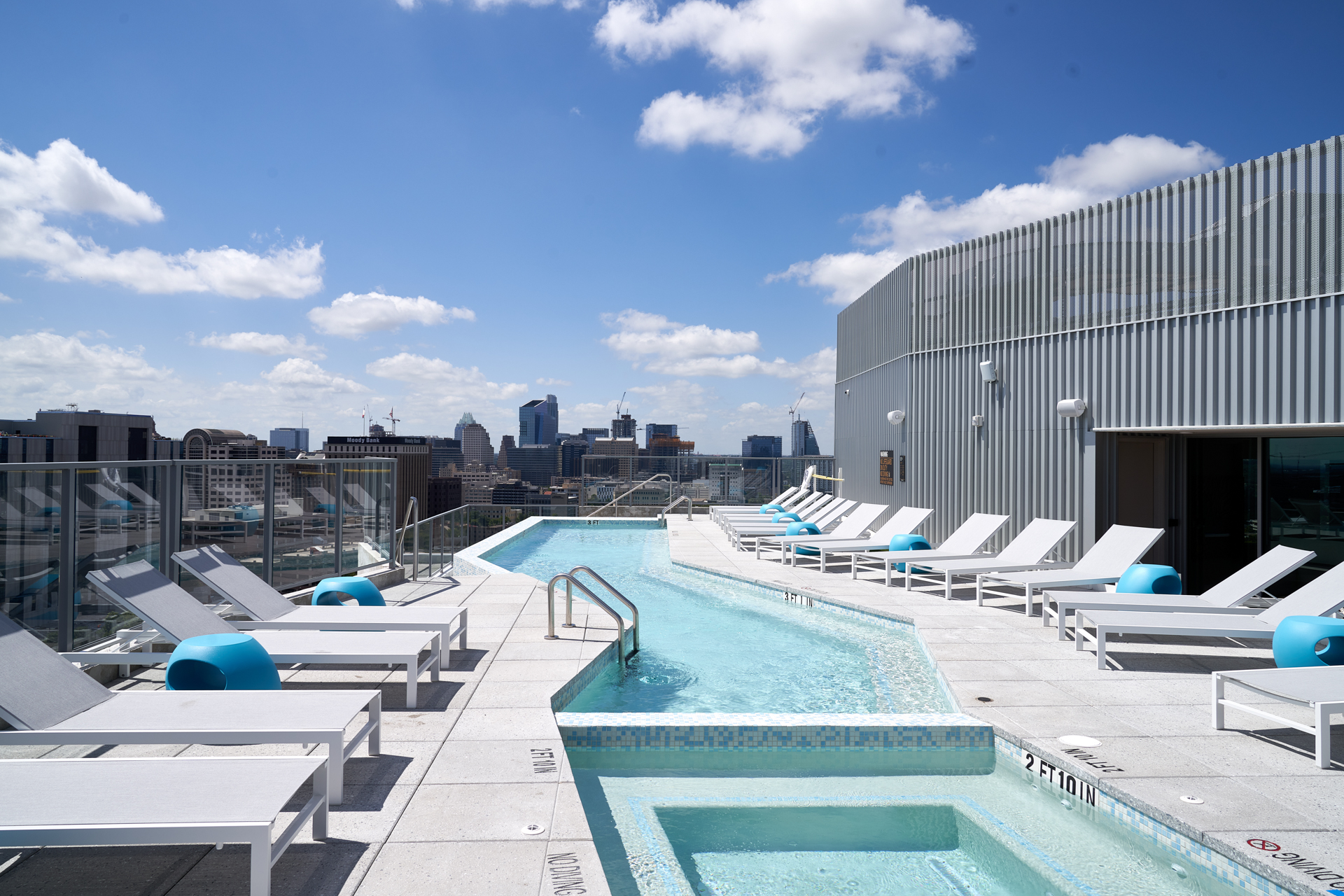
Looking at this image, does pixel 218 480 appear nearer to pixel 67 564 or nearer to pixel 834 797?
pixel 67 564

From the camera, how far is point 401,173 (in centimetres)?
1496

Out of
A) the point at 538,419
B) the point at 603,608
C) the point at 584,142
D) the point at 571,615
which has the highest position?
the point at 538,419

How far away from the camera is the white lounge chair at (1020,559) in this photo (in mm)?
7742

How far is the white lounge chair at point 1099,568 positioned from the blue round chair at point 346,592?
5.95 metres

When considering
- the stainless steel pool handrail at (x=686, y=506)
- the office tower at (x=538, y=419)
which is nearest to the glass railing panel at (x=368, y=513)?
the stainless steel pool handrail at (x=686, y=506)

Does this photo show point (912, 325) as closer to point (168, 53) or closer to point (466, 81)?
point (466, 81)

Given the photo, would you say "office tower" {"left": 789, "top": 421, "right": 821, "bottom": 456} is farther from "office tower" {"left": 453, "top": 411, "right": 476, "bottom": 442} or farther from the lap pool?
"office tower" {"left": 453, "top": 411, "right": 476, "bottom": 442}

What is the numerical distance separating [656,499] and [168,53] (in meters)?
12.8

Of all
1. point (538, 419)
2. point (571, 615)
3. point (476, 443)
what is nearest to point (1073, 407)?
point (571, 615)

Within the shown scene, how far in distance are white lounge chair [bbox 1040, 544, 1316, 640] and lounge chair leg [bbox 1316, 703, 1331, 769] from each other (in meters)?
2.15

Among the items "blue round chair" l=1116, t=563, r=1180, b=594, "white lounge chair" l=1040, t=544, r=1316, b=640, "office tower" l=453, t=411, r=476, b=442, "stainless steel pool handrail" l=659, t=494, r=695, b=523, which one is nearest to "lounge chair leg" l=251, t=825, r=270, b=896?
"white lounge chair" l=1040, t=544, r=1316, b=640

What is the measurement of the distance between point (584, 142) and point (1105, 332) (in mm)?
9353

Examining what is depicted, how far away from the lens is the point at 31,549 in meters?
3.90

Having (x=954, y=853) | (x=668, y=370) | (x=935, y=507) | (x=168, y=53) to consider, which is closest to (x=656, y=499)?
(x=935, y=507)
